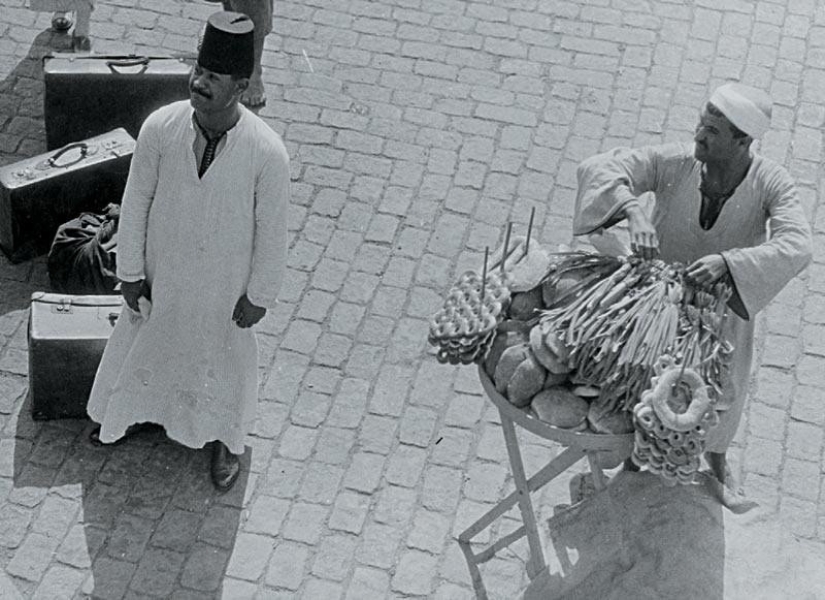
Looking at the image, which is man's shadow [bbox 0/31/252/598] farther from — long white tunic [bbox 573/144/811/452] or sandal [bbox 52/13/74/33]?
sandal [bbox 52/13/74/33]

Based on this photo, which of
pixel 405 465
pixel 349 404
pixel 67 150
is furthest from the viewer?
pixel 67 150

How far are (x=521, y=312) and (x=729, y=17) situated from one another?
16.3ft

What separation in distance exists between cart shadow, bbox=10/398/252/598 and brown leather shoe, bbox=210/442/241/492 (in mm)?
40

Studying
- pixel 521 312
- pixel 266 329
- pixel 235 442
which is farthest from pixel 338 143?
pixel 521 312

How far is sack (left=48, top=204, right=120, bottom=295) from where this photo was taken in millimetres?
6520

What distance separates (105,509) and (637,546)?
2.32 m

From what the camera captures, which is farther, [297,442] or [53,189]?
[53,189]

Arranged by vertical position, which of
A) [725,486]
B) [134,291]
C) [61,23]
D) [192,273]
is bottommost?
[725,486]

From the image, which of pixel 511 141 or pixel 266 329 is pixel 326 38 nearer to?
pixel 511 141

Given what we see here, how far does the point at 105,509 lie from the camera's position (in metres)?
5.87

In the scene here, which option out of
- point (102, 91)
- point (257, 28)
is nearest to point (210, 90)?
point (102, 91)

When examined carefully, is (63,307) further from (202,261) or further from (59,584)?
(59,584)

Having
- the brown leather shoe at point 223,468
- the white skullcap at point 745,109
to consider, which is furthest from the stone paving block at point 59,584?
the white skullcap at point 745,109

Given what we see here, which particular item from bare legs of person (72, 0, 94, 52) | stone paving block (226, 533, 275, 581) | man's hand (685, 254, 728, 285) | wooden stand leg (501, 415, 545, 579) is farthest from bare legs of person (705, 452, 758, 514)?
bare legs of person (72, 0, 94, 52)
